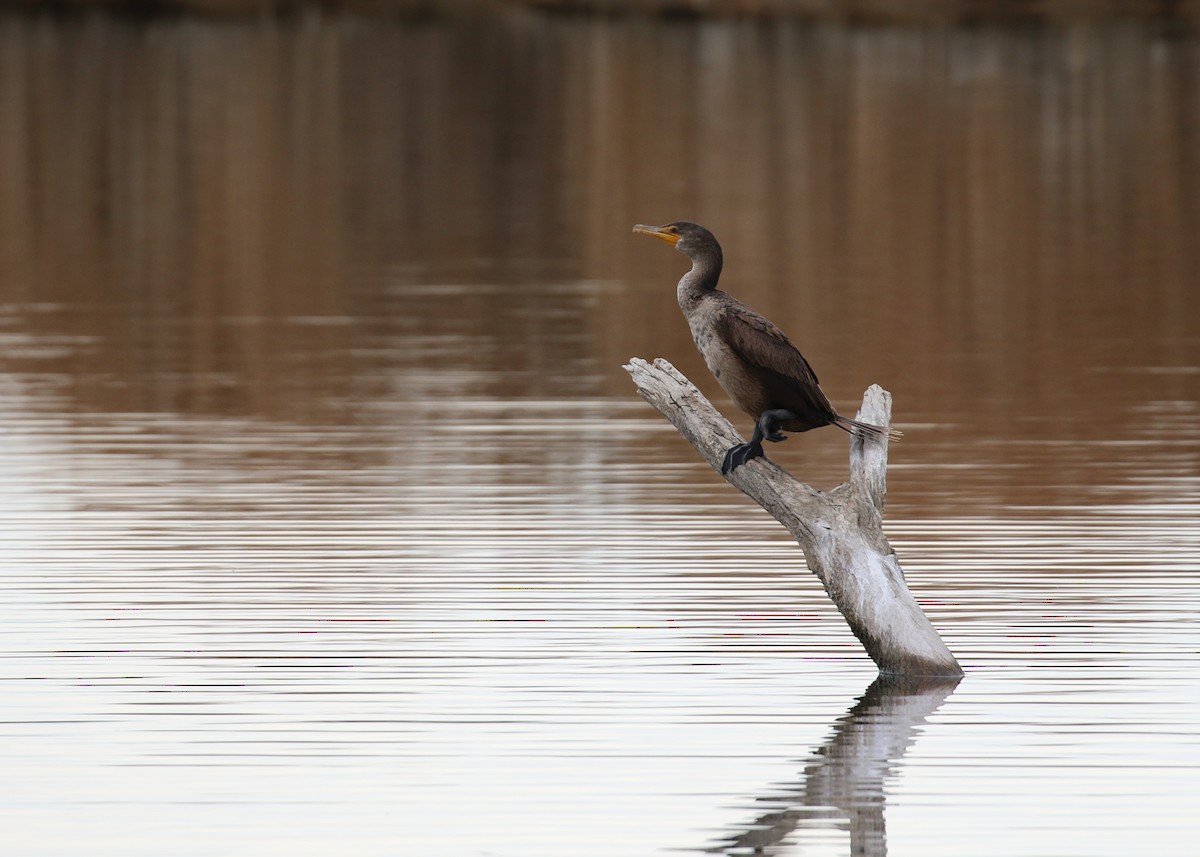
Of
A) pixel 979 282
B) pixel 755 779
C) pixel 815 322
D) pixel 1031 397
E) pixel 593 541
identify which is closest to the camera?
pixel 755 779

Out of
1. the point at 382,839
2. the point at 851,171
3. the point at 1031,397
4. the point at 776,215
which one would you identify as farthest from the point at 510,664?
the point at 851,171

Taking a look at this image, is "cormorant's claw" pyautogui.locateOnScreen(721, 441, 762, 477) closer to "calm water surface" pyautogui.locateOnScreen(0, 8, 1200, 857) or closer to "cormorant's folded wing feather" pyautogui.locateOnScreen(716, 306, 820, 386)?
"cormorant's folded wing feather" pyautogui.locateOnScreen(716, 306, 820, 386)

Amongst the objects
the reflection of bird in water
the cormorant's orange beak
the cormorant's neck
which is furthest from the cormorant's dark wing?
the cormorant's orange beak

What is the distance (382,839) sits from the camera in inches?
367

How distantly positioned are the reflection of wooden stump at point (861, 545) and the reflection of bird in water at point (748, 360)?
0.13 metres

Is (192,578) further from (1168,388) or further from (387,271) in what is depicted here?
(387,271)

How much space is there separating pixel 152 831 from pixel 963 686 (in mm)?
3706

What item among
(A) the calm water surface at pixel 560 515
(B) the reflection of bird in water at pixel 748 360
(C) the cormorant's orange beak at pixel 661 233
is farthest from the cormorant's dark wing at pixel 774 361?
(A) the calm water surface at pixel 560 515

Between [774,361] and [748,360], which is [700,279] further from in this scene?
[774,361]

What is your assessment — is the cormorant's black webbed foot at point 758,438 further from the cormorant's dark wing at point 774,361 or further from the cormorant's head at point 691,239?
the cormorant's head at point 691,239

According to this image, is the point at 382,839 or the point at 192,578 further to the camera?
the point at 192,578

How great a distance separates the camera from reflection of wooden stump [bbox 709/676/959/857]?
9.32 metres

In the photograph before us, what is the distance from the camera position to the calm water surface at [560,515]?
9930 millimetres

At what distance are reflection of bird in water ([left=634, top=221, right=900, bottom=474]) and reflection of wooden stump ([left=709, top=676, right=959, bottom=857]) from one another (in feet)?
3.54
